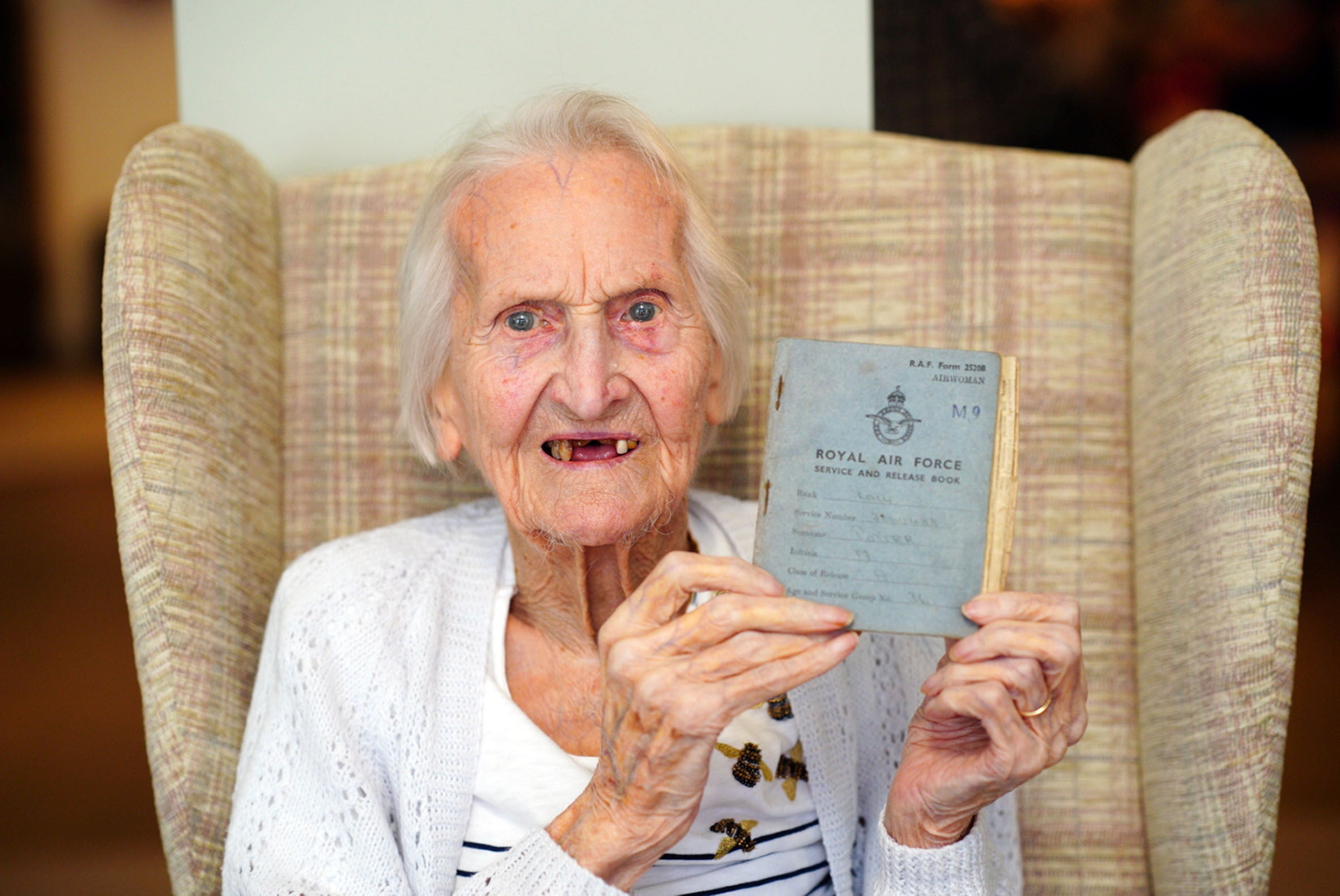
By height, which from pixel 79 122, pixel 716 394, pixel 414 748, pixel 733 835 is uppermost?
pixel 79 122

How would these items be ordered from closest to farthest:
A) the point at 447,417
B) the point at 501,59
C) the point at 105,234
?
the point at 447,417 < the point at 501,59 < the point at 105,234

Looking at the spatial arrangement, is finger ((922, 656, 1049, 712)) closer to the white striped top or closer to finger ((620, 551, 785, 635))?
finger ((620, 551, 785, 635))

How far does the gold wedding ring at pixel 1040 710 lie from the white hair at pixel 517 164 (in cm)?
54

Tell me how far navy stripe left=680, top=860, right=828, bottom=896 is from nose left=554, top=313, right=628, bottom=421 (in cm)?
55

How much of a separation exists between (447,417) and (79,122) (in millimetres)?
2456

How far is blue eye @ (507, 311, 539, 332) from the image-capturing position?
1225 millimetres

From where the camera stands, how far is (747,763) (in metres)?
1.26

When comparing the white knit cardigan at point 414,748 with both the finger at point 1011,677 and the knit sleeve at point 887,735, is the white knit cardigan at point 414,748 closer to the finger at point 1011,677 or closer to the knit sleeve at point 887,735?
the knit sleeve at point 887,735

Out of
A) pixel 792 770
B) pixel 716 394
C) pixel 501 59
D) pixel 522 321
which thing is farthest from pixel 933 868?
pixel 501 59

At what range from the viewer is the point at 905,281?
155 centimetres

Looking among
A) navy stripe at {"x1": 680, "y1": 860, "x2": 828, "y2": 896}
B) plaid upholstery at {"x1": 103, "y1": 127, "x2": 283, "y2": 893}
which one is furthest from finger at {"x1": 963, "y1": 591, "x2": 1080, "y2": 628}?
plaid upholstery at {"x1": 103, "y1": 127, "x2": 283, "y2": 893}

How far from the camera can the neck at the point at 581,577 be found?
1.31 m

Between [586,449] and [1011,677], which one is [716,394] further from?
[1011,677]

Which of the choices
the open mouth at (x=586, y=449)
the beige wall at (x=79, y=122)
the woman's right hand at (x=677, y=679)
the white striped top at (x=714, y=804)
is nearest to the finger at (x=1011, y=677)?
the woman's right hand at (x=677, y=679)
